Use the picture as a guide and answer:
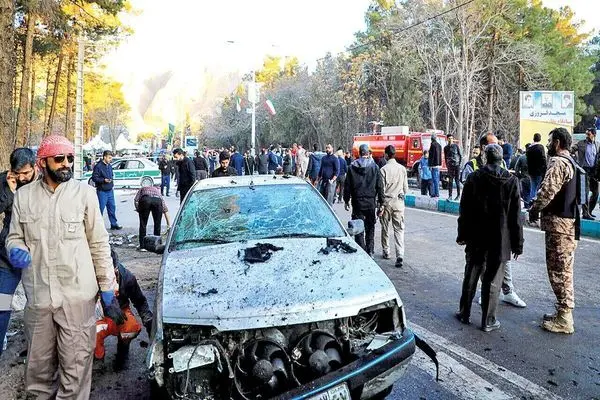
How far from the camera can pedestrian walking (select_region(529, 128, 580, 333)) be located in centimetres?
465

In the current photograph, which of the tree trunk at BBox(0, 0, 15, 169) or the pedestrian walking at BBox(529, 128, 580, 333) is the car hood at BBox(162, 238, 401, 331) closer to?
the pedestrian walking at BBox(529, 128, 580, 333)

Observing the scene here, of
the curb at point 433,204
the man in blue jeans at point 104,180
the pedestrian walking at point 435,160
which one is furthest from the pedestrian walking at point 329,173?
the man in blue jeans at point 104,180

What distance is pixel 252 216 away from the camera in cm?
442

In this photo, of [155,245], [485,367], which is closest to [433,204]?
[485,367]

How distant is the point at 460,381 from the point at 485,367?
0.37 metres

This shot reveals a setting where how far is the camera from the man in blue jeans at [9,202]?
3947mm

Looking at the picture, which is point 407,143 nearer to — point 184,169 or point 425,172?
point 425,172

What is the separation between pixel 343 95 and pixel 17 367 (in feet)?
117

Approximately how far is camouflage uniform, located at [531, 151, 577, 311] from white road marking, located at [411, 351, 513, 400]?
137cm

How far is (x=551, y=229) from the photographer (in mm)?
4734

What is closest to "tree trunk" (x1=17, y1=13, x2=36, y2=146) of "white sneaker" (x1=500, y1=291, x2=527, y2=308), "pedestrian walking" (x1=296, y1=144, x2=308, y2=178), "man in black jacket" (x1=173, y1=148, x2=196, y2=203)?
"man in black jacket" (x1=173, y1=148, x2=196, y2=203)

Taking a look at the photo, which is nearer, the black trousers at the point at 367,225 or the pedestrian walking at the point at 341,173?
the black trousers at the point at 367,225

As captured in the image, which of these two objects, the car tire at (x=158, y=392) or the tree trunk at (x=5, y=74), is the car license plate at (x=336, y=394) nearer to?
the car tire at (x=158, y=392)

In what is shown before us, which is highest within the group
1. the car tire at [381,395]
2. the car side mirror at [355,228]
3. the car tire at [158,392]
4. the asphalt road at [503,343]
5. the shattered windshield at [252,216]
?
the shattered windshield at [252,216]
